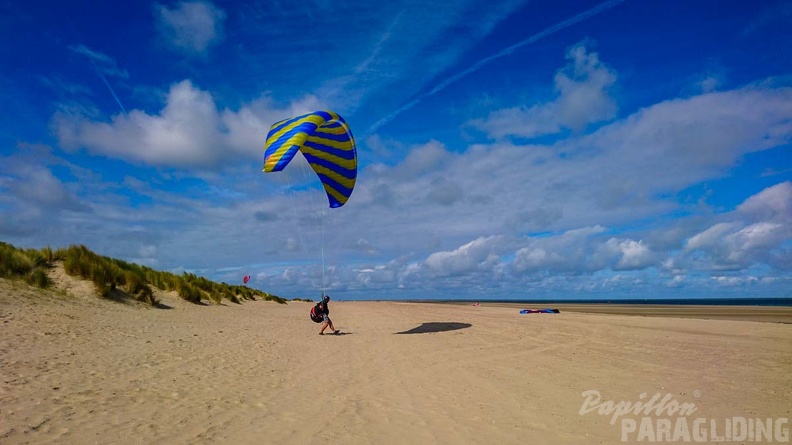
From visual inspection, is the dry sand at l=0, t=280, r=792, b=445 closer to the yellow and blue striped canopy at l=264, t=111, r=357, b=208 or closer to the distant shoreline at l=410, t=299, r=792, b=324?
the yellow and blue striped canopy at l=264, t=111, r=357, b=208

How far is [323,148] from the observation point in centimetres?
1468

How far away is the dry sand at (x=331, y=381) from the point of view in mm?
5039

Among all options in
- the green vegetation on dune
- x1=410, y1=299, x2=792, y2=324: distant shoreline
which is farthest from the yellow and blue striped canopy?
x1=410, y1=299, x2=792, y2=324: distant shoreline

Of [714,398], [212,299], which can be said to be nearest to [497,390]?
[714,398]

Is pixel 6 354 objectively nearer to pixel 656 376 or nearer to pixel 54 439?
pixel 54 439

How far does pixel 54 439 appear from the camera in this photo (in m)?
4.34

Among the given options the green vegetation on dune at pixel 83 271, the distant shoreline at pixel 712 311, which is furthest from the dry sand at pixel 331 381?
the distant shoreline at pixel 712 311

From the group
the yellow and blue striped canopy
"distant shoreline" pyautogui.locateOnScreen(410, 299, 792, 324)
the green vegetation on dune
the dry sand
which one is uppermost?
the yellow and blue striped canopy

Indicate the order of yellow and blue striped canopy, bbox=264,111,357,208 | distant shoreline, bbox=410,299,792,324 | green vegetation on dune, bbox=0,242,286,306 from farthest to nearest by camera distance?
distant shoreline, bbox=410,299,792,324, green vegetation on dune, bbox=0,242,286,306, yellow and blue striped canopy, bbox=264,111,357,208

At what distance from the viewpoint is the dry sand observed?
504 centimetres

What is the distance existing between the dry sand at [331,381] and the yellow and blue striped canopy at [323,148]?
5376 mm

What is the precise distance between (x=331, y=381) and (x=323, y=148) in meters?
8.91

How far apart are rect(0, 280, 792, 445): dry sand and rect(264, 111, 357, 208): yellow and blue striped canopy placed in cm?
538

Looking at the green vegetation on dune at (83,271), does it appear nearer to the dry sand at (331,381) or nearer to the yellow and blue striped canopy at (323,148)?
the dry sand at (331,381)
